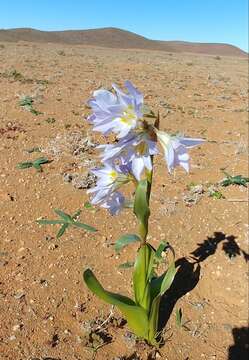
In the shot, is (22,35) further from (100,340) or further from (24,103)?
(100,340)

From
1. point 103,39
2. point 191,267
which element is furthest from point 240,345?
point 103,39

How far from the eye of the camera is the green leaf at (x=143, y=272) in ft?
10.3

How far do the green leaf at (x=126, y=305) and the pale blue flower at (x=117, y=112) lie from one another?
1071 millimetres

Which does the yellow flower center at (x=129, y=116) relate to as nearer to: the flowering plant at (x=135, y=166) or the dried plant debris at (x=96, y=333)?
the flowering plant at (x=135, y=166)

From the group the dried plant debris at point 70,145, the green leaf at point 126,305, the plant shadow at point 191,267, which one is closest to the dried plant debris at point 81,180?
the dried plant debris at point 70,145

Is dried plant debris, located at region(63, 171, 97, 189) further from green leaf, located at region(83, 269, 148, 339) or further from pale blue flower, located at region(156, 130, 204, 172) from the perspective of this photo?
pale blue flower, located at region(156, 130, 204, 172)

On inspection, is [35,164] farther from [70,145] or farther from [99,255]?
[99,255]

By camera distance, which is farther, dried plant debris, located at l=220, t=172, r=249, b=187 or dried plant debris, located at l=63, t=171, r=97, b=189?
dried plant debris, located at l=220, t=172, r=249, b=187

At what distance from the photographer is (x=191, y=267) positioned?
4707 millimetres

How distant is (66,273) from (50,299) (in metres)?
0.38

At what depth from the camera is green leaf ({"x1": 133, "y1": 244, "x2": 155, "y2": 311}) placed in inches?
124

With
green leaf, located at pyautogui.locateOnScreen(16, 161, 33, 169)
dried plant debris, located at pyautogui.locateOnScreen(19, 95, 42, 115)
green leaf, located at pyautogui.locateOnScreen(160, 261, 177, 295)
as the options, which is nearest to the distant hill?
dried plant debris, located at pyautogui.locateOnScreen(19, 95, 42, 115)

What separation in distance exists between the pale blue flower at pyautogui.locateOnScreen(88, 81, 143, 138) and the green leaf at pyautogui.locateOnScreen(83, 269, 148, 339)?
1.07 metres

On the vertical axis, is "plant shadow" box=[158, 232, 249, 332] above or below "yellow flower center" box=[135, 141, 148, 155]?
below
